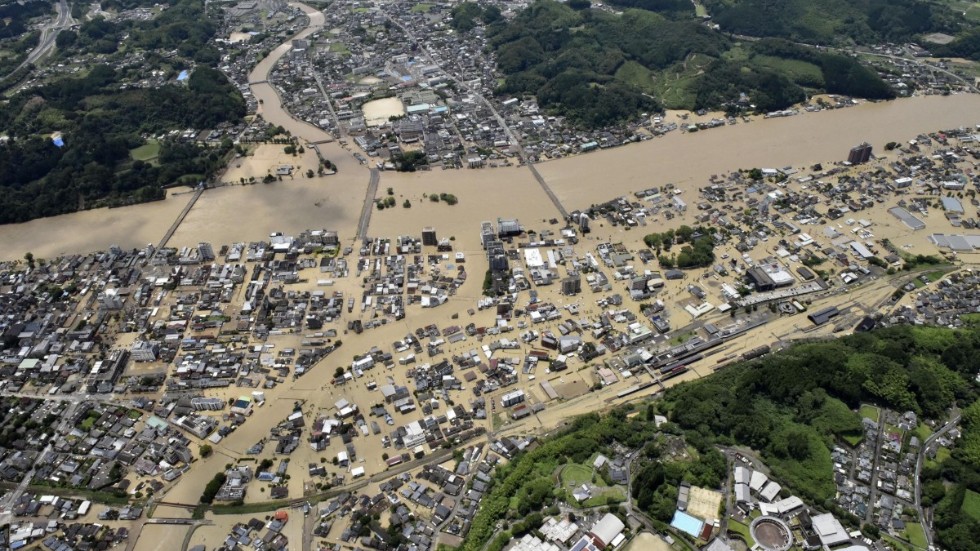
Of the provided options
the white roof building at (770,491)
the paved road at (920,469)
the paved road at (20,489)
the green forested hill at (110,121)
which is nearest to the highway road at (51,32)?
the green forested hill at (110,121)

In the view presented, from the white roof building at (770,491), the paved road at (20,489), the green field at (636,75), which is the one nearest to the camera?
the white roof building at (770,491)

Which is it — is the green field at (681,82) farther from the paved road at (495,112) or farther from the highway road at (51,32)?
the highway road at (51,32)

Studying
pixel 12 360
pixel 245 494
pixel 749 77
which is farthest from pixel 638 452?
pixel 749 77

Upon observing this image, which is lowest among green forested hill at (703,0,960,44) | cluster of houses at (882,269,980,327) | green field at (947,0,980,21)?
cluster of houses at (882,269,980,327)

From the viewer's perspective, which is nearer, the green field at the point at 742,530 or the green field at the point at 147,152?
the green field at the point at 742,530

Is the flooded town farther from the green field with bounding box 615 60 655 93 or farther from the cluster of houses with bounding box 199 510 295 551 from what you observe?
the green field with bounding box 615 60 655 93

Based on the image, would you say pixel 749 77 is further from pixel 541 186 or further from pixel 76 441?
pixel 76 441

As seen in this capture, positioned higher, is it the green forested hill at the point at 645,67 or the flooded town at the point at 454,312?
the green forested hill at the point at 645,67

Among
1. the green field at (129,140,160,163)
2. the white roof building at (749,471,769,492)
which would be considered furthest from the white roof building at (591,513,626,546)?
the green field at (129,140,160,163)
